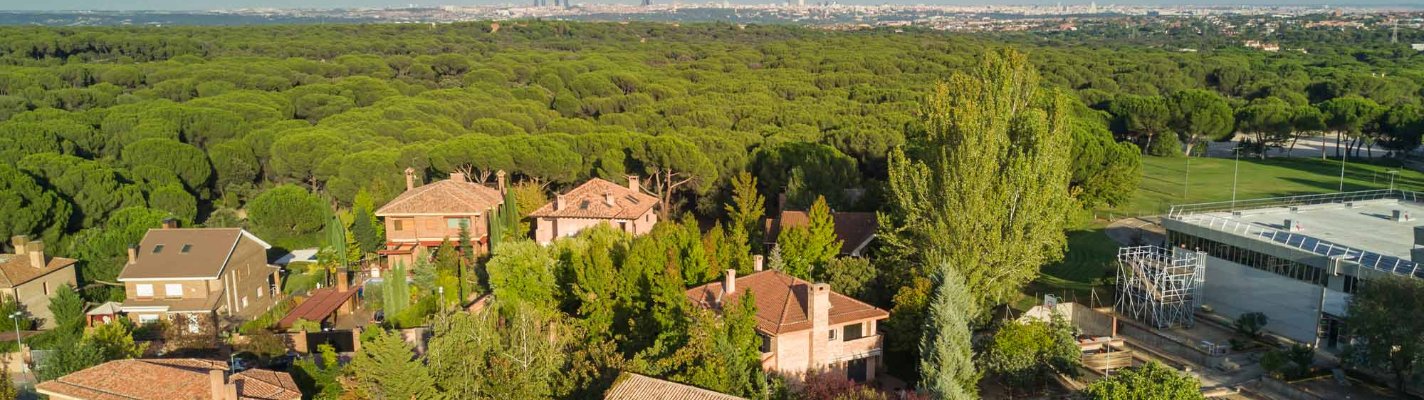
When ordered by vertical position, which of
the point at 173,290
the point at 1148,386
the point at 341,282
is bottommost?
the point at 341,282

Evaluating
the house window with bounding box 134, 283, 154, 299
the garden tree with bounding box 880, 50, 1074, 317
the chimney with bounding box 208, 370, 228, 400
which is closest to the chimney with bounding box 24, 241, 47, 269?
the house window with bounding box 134, 283, 154, 299

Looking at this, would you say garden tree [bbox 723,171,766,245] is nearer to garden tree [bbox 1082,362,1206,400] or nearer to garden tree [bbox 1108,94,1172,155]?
garden tree [bbox 1082,362,1206,400]

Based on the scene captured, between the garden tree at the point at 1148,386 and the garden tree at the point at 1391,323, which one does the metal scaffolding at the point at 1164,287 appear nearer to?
the garden tree at the point at 1391,323

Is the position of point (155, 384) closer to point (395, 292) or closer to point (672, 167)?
A: point (395, 292)

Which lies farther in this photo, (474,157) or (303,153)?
(303,153)

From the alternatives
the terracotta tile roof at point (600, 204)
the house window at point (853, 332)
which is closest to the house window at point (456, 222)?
the terracotta tile roof at point (600, 204)

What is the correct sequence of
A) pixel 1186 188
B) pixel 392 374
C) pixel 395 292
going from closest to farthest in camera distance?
pixel 392 374, pixel 395 292, pixel 1186 188

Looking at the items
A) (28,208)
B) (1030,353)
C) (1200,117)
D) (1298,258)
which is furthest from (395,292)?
(1200,117)
